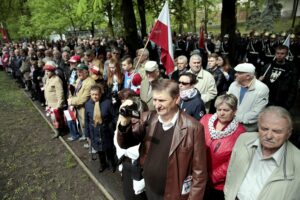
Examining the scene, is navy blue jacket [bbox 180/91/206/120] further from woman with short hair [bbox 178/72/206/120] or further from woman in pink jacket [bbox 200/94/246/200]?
woman in pink jacket [bbox 200/94/246/200]

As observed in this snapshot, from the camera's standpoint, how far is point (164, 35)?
5.05 metres

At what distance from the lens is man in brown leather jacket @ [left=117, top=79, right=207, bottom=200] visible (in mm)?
2457

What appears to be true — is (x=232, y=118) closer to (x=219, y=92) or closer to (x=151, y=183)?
(x=151, y=183)

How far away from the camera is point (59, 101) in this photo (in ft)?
22.1

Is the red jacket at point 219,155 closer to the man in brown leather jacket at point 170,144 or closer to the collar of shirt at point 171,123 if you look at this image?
the man in brown leather jacket at point 170,144

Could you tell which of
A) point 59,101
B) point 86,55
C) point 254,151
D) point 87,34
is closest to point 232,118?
point 254,151

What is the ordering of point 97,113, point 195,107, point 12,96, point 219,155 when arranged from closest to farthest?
point 219,155 < point 195,107 < point 97,113 < point 12,96

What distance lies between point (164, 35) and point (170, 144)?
3.02 m

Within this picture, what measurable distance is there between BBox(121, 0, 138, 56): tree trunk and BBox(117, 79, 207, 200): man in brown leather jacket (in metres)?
8.39

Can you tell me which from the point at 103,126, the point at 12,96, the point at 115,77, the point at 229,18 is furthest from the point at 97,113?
the point at 12,96

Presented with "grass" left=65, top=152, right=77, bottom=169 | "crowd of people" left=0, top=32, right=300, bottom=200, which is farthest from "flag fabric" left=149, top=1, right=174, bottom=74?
"grass" left=65, top=152, right=77, bottom=169

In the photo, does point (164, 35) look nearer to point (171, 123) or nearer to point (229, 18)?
point (171, 123)

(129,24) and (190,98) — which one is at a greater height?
(129,24)

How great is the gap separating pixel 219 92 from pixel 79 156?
3524mm
